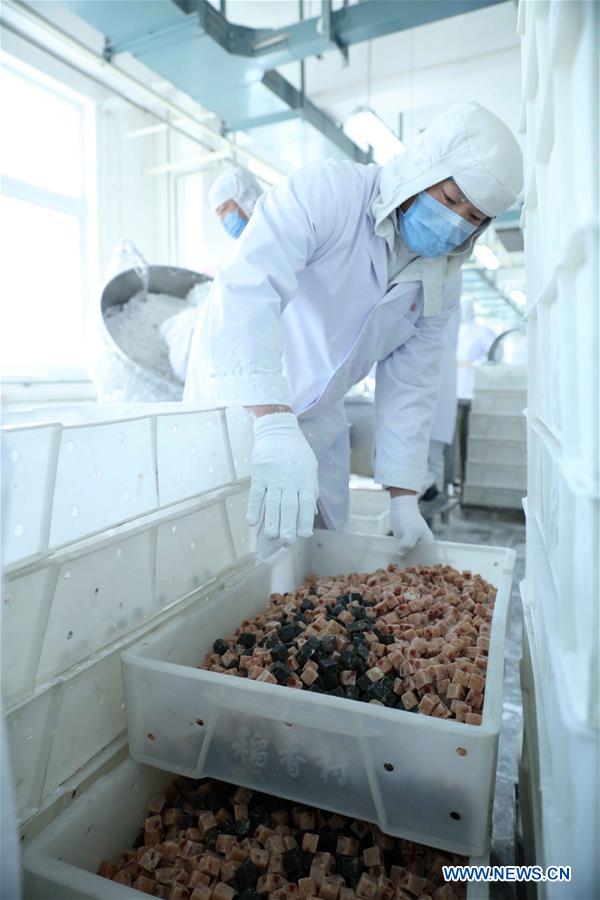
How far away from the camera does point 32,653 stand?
75 centimetres

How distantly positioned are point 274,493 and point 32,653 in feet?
1.46

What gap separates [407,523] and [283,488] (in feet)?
1.72

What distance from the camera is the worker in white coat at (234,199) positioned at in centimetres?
254

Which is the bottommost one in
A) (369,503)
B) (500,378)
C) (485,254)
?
(369,503)

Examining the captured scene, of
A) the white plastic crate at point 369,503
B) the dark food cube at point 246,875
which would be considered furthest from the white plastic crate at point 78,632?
the white plastic crate at point 369,503

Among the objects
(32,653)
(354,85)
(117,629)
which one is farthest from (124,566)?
(354,85)

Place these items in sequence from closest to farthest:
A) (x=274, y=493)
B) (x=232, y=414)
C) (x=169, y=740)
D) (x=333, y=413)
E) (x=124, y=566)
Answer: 1. (x=169, y=740)
2. (x=124, y=566)
3. (x=274, y=493)
4. (x=232, y=414)
5. (x=333, y=413)

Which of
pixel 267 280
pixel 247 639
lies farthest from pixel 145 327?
pixel 247 639

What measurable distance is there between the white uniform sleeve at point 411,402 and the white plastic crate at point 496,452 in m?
2.27

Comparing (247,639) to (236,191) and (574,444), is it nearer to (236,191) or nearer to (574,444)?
(574,444)

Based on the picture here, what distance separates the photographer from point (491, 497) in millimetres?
3848

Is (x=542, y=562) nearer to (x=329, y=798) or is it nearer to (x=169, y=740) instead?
(x=329, y=798)

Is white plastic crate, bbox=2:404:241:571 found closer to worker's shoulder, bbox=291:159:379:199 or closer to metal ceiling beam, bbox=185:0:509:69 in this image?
worker's shoulder, bbox=291:159:379:199

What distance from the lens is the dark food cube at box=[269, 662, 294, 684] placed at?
34.8 inches
